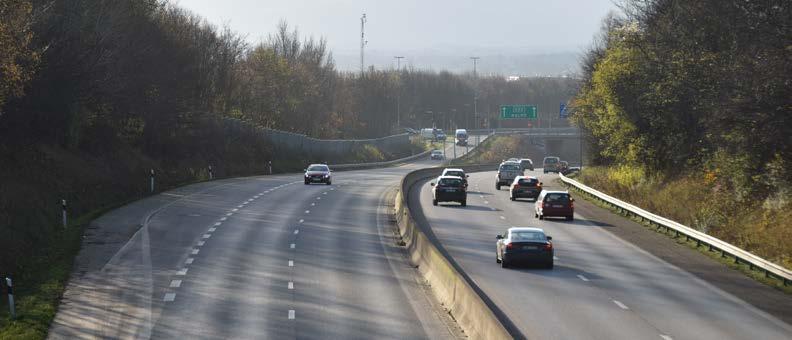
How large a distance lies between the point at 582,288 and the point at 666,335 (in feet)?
23.0

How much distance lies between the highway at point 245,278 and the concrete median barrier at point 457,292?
0.40 metres

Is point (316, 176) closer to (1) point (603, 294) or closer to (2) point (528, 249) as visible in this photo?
(2) point (528, 249)

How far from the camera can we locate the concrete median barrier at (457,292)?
1973 centimetres

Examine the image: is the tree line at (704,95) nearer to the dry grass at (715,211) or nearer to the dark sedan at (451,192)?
the dry grass at (715,211)

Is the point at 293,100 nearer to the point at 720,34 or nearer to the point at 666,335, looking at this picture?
the point at 720,34

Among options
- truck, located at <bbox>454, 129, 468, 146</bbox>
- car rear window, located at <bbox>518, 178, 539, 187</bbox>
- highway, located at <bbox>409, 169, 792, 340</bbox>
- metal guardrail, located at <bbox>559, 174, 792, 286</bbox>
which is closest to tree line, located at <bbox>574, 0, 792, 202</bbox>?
metal guardrail, located at <bbox>559, 174, 792, 286</bbox>

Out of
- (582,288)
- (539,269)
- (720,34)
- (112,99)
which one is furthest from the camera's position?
(112,99)

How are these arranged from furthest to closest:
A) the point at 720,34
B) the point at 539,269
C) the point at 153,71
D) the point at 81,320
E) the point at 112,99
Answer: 1. the point at 153,71
2. the point at 112,99
3. the point at 720,34
4. the point at 539,269
5. the point at 81,320

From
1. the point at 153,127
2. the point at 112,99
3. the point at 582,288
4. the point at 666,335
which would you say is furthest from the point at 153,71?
the point at 666,335

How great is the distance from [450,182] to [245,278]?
2992 centimetres

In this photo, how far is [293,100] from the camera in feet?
414

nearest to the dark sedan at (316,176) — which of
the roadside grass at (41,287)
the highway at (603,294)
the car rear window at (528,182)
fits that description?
the car rear window at (528,182)

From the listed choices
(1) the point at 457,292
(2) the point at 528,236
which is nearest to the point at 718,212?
(2) the point at 528,236

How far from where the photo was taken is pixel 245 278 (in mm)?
30656
